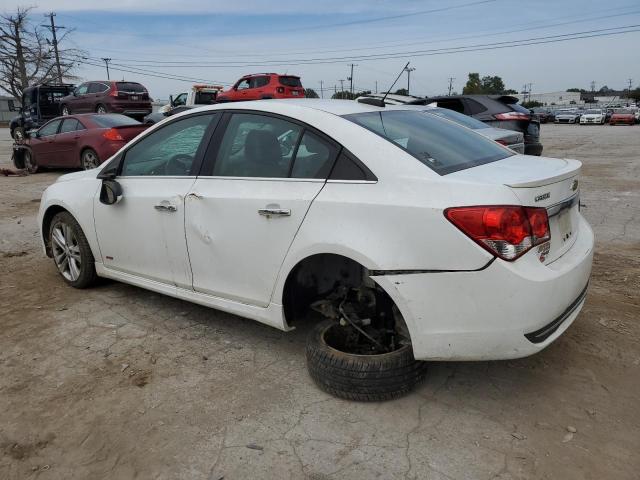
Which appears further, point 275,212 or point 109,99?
point 109,99

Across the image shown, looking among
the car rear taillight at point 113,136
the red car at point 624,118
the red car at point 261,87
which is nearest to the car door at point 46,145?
the car rear taillight at point 113,136

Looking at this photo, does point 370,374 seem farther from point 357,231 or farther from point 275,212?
point 275,212

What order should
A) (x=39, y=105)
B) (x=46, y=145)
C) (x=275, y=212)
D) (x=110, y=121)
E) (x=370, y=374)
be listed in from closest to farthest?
(x=370, y=374) → (x=275, y=212) → (x=110, y=121) → (x=46, y=145) → (x=39, y=105)

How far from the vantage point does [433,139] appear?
316 cm

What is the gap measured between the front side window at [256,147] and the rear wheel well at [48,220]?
6.65 feet

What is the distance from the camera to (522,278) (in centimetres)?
239

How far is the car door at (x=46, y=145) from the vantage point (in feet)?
39.1

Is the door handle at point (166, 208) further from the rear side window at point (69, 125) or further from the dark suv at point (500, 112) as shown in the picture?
the rear side window at point (69, 125)

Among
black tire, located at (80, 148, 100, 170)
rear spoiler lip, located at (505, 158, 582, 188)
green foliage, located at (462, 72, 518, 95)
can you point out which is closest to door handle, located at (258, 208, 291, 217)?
rear spoiler lip, located at (505, 158, 582, 188)

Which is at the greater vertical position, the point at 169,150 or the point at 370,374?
the point at 169,150

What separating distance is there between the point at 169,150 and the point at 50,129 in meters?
10.00

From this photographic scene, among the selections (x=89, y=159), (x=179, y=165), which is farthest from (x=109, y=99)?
(x=179, y=165)

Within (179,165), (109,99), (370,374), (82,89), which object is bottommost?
(370,374)

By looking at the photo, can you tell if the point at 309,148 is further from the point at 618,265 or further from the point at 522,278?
the point at 618,265
